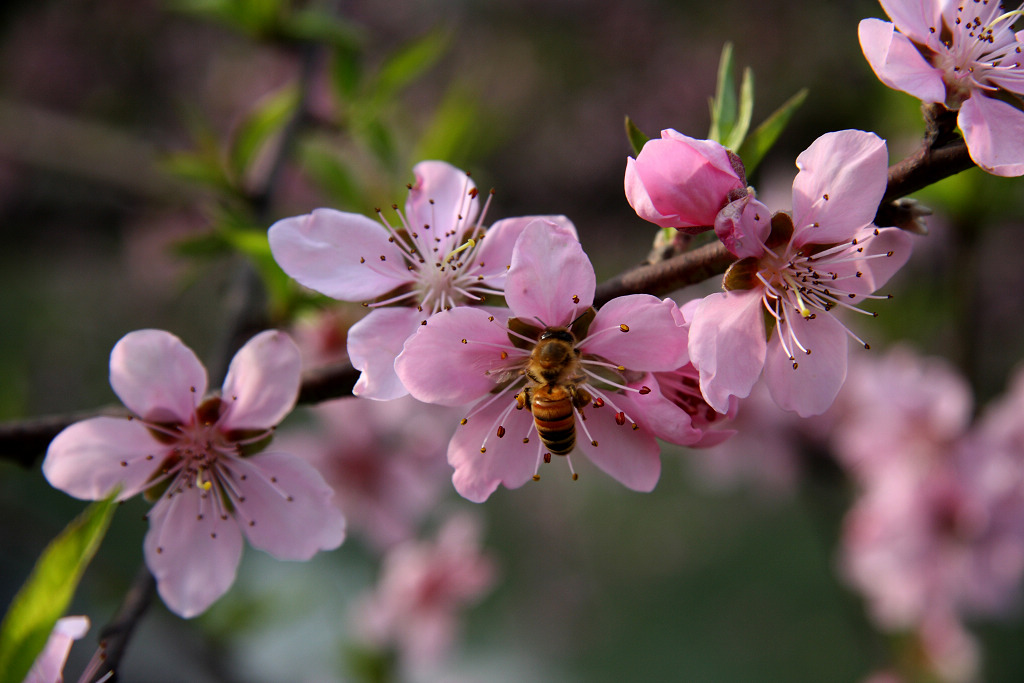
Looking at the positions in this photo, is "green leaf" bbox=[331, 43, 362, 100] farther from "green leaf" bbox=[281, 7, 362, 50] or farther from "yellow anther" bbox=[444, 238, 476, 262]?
"yellow anther" bbox=[444, 238, 476, 262]

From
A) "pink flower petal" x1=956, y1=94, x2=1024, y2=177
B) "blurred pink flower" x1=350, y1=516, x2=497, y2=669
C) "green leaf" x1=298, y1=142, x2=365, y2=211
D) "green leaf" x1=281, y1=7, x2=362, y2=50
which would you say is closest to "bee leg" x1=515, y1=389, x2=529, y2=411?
"pink flower petal" x1=956, y1=94, x2=1024, y2=177

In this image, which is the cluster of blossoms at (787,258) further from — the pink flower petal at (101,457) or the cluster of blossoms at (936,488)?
the cluster of blossoms at (936,488)

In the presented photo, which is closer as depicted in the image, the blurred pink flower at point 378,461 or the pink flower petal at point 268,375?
the pink flower petal at point 268,375

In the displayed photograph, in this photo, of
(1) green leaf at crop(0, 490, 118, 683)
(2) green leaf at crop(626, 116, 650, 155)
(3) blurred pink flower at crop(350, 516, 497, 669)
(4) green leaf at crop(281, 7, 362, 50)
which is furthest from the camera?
(3) blurred pink flower at crop(350, 516, 497, 669)

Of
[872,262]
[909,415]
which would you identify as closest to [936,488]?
[909,415]

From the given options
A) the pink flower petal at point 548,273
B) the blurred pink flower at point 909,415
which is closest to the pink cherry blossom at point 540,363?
the pink flower petal at point 548,273

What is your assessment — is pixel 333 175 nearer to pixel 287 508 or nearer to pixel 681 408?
pixel 287 508
